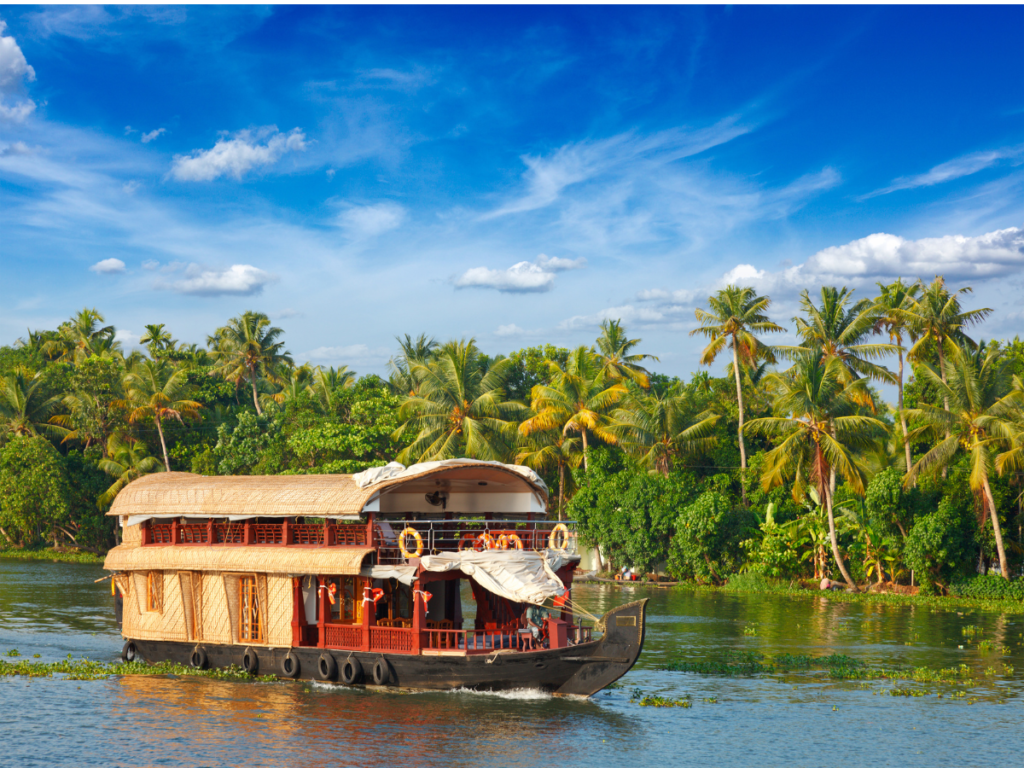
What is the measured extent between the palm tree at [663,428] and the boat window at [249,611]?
72.9 feet

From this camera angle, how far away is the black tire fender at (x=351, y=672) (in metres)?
17.3

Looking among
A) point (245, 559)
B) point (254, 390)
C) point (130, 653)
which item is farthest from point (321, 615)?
point (254, 390)

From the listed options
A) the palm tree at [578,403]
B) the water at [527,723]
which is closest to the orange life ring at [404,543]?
the water at [527,723]

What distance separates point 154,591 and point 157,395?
2915cm

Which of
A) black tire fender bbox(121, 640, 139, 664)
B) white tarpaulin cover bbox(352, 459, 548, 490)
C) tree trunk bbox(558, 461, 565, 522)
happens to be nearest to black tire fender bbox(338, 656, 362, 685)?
white tarpaulin cover bbox(352, 459, 548, 490)

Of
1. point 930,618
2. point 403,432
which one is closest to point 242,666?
point 930,618

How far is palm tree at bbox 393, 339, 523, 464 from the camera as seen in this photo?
139 ft

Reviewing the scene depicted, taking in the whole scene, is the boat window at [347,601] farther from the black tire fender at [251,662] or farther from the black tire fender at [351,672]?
the black tire fender at [251,662]

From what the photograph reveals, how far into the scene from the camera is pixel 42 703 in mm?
17297

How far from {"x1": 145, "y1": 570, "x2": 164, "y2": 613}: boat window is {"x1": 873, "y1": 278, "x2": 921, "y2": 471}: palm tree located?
2518 centimetres

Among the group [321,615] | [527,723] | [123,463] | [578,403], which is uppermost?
[578,403]

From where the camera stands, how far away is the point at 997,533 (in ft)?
103

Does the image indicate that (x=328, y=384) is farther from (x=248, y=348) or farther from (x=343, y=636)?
(x=343, y=636)

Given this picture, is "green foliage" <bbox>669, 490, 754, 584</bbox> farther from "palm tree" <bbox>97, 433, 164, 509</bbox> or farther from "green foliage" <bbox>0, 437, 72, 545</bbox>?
"green foliage" <bbox>0, 437, 72, 545</bbox>
